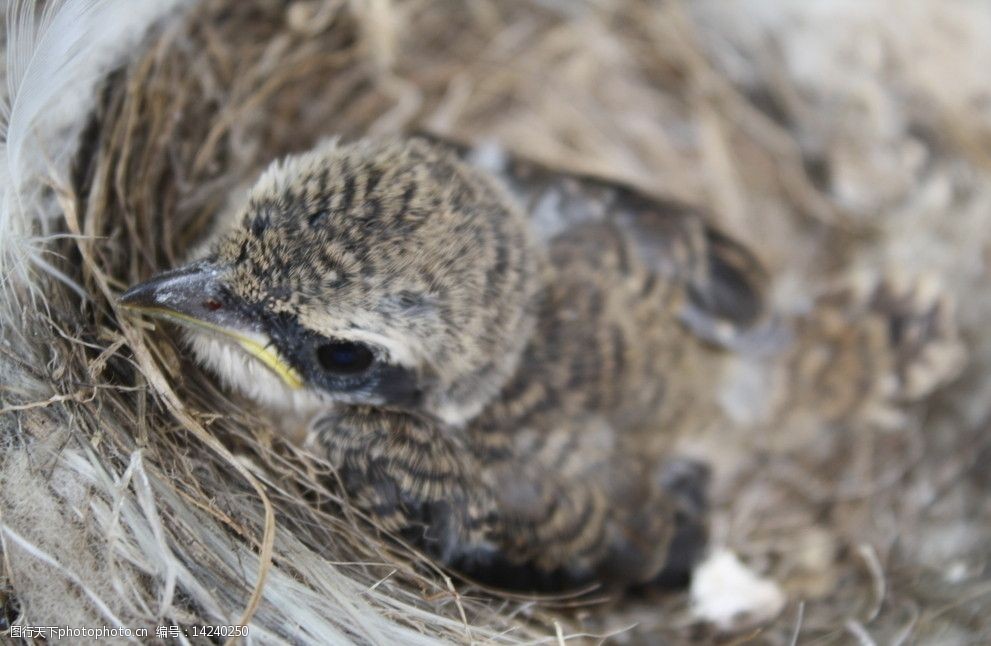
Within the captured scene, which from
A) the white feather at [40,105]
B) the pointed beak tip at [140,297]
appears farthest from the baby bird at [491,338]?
the white feather at [40,105]

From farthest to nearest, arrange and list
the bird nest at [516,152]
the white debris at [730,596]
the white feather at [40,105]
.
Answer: the white debris at [730,596] < the white feather at [40,105] < the bird nest at [516,152]

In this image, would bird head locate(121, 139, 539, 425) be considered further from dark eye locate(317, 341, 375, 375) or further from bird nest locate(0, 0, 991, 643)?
bird nest locate(0, 0, 991, 643)

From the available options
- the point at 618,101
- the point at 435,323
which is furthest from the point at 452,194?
the point at 618,101

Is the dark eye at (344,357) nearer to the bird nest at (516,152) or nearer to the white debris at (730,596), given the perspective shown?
the bird nest at (516,152)

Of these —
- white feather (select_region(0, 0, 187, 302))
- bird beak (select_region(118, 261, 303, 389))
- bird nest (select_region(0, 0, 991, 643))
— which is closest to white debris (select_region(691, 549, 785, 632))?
bird nest (select_region(0, 0, 991, 643))

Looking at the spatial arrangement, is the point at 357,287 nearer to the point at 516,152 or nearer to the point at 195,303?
the point at 195,303

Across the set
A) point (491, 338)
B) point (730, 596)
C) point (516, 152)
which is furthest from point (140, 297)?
point (730, 596)

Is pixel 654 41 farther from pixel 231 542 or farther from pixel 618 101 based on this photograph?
pixel 231 542
